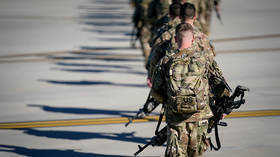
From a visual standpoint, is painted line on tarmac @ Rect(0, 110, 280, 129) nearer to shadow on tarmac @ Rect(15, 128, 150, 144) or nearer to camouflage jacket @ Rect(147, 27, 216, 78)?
shadow on tarmac @ Rect(15, 128, 150, 144)

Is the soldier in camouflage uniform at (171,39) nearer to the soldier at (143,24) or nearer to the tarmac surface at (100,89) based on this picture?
the tarmac surface at (100,89)

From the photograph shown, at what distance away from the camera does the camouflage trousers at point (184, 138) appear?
5.04m

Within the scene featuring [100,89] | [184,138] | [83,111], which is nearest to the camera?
[184,138]

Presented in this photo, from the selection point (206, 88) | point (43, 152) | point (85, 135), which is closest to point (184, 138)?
point (206, 88)

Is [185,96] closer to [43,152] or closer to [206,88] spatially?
[206,88]

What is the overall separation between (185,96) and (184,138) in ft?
1.40

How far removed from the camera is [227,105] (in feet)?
18.1

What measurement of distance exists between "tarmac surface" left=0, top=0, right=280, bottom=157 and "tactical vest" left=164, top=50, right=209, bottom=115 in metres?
2.13

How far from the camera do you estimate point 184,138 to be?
16.6ft

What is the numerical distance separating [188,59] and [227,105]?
788mm

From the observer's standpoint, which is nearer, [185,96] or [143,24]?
[185,96]

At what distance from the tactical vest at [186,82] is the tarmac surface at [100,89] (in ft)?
6.98

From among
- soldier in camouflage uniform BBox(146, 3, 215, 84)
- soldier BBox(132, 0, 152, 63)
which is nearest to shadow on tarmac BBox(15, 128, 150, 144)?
soldier in camouflage uniform BBox(146, 3, 215, 84)

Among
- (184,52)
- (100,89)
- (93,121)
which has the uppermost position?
(184,52)
